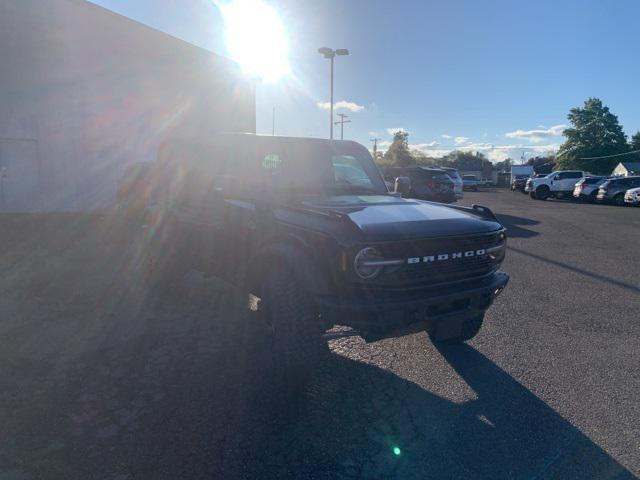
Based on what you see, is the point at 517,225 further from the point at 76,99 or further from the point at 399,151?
the point at 399,151

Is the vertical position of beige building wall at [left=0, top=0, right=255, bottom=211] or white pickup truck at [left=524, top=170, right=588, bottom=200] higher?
beige building wall at [left=0, top=0, right=255, bottom=211]

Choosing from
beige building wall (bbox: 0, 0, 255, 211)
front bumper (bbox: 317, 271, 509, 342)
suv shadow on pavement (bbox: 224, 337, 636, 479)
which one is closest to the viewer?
suv shadow on pavement (bbox: 224, 337, 636, 479)

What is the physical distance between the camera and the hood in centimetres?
311

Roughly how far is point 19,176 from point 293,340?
45.0 feet

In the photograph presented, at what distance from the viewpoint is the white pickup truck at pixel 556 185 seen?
27125mm

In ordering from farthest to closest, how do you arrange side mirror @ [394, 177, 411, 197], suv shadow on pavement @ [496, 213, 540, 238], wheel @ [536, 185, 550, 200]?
wheel @ [536, 185, 550, 200] < suv shadow on pavement @ [496, 213, 540, 238] < side mirror @ [394, 177, 411, 197]

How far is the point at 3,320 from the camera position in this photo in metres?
4.95

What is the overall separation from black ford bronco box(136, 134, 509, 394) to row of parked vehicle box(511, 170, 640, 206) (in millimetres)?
22687

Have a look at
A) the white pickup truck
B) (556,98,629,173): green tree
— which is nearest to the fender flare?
the white pickup truck

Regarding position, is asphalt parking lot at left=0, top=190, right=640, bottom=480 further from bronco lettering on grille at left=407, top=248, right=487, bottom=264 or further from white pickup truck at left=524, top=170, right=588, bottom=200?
white pickup truck at left=524, top=170, right=588, bottom=200

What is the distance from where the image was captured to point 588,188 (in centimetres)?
2483

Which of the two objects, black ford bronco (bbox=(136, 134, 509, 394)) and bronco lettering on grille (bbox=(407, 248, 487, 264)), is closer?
black ford bronco (bbox=(136, 134, 509, 394))

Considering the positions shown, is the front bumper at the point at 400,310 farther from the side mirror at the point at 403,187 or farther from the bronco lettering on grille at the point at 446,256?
the side mirror at the point at 403,187

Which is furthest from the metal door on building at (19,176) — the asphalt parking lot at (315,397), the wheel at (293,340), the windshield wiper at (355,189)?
the wheel at (293,340)
